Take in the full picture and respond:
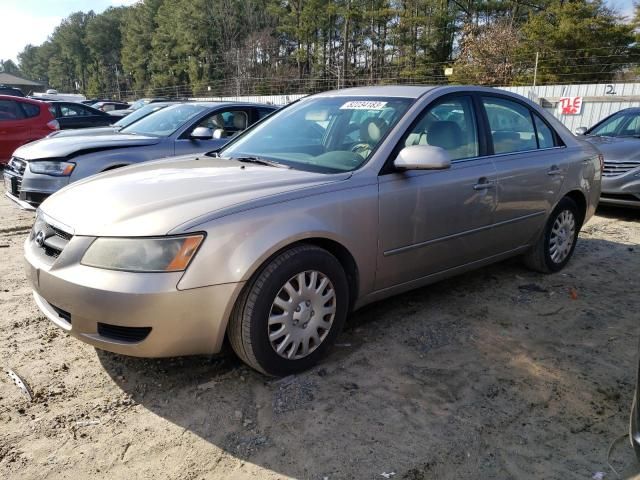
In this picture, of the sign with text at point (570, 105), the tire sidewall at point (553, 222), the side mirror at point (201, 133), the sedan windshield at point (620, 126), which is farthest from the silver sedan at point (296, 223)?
the sign with text at point (570, 105)

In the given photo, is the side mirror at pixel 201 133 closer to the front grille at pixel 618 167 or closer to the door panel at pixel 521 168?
the door panel at pixel 521 168

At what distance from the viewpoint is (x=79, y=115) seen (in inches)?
497

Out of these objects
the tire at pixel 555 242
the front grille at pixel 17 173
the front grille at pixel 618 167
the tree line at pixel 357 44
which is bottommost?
the tire at pixel 555 242

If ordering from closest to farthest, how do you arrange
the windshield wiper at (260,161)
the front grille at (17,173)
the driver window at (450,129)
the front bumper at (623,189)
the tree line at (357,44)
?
the windshield wiper at (260,161)
the driver window at (450,129)
the front grille at (17,173)
the front bumper at (623,189)
the tree line at (357,44)

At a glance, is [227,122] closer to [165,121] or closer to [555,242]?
[165,121]

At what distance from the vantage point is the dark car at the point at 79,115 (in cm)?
1226

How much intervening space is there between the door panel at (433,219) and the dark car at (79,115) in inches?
436

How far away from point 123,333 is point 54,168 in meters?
3.77

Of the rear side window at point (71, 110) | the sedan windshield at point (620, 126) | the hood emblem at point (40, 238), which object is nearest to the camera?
the hood emblem at point (40, 238)

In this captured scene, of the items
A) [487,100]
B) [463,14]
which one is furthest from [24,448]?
[463,14]

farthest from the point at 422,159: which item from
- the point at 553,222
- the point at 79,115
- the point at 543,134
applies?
the point at 79,115

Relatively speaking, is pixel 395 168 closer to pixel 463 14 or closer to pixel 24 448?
pixel 24 448

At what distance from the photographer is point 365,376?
2896 mm

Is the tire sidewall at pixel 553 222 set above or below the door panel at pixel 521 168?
below
